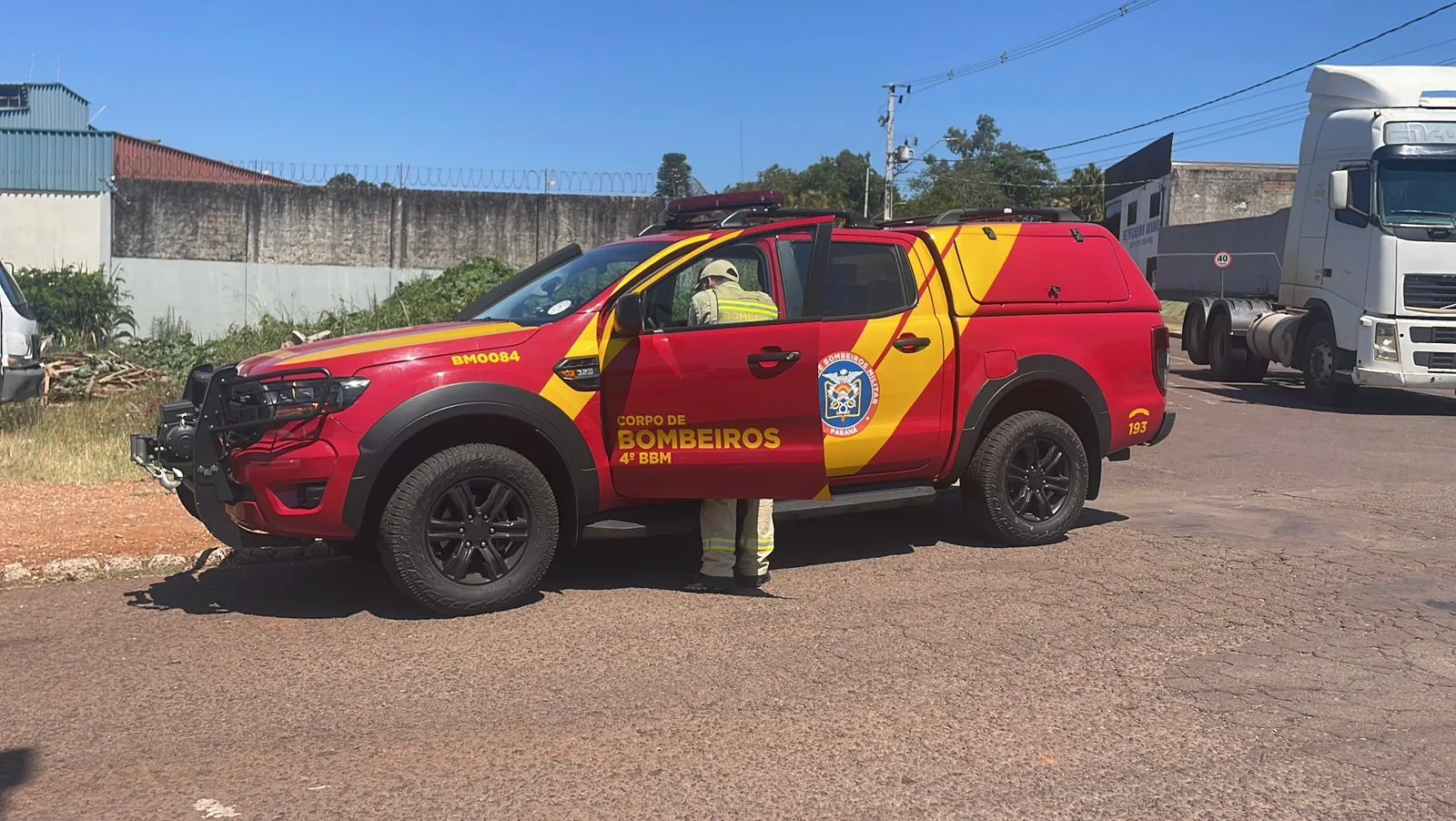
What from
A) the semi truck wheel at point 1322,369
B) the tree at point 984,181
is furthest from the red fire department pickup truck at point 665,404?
the tree at point 984,181

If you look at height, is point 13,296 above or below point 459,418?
above

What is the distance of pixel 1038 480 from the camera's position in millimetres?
7629

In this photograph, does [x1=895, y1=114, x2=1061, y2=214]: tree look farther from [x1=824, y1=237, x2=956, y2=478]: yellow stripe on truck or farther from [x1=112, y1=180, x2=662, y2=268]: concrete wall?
[x1=824, y1=237, x2=956, y2=478]: yellow stripe on truck

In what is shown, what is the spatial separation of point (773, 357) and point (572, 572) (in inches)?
70.2

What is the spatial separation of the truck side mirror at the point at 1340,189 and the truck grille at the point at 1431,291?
121 cm

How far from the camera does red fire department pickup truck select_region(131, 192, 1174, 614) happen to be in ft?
18.5

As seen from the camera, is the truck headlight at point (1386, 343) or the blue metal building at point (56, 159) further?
the blue metal building at point (56, 159)

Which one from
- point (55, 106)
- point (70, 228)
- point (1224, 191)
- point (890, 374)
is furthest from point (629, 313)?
point (55, 106)

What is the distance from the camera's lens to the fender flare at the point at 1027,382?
7230mm

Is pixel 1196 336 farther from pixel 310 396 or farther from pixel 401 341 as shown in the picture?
pixel 310 396

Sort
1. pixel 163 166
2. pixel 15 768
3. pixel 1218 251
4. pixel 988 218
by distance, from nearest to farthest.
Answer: pixel 15 768, pixel 988 218, pixel 163 166, pixel 1218 251

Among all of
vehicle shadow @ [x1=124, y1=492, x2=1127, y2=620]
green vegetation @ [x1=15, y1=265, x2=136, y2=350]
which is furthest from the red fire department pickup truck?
green vegetation @ [x1=15, y1=265, x2=136, y2=350]

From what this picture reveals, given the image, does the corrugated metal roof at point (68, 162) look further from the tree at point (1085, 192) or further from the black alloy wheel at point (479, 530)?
the tree at point (1085, 192)

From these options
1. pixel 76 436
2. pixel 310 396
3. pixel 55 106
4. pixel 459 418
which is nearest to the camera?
pixel 310 396
